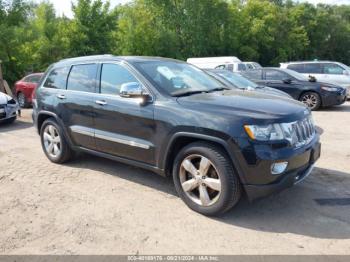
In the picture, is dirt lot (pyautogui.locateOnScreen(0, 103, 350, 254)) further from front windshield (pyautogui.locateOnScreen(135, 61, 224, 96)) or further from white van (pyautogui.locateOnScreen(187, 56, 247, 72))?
white van (pyautogui.locateOnScreen(187, 56, 247, 72))

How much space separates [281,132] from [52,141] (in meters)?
3.87

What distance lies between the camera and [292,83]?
12.5m

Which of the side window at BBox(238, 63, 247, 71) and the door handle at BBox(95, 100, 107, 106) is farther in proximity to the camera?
the side window at BBox(238, 63, 247, 71)

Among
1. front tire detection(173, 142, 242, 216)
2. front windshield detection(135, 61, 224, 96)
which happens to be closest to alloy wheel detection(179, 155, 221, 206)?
front tire detection(173, 142, 242, 216)

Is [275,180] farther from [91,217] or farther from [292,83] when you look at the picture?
[292,83]

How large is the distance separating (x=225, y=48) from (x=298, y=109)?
33992 millimetres

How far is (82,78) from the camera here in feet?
18.4

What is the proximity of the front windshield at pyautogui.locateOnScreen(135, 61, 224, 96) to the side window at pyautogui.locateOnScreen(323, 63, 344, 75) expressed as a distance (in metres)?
11.9

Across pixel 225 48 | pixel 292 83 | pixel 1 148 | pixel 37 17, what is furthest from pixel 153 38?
pixel 1 148

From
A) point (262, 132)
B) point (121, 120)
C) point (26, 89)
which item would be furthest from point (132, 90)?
point (26, 89)

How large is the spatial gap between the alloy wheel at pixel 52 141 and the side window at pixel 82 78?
82 centimetres

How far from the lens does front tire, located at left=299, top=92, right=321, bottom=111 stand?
12.1 metres

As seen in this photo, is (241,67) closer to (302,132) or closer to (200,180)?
(302,132)

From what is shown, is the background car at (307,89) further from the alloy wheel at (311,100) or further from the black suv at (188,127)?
the black suv at (188,127)
